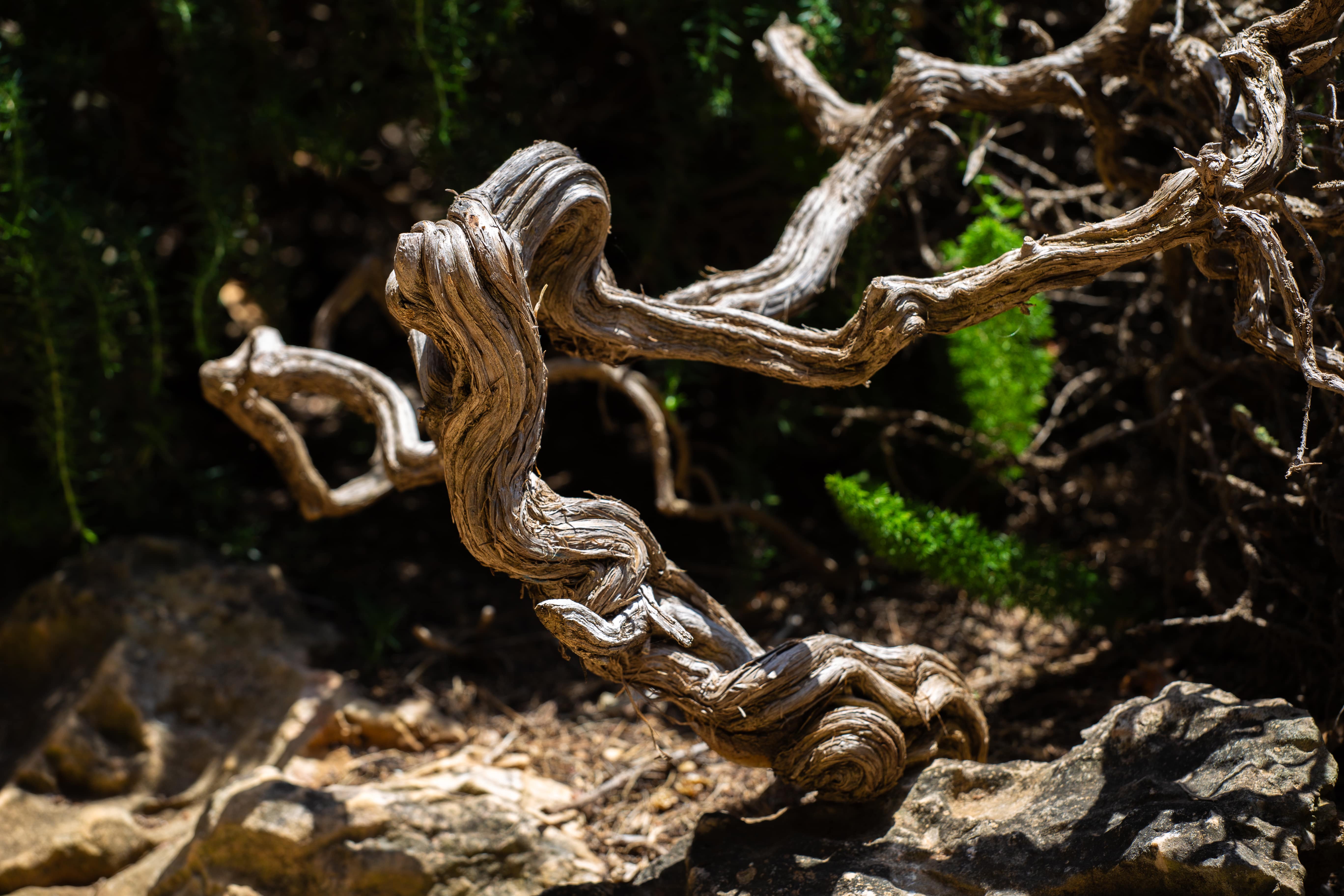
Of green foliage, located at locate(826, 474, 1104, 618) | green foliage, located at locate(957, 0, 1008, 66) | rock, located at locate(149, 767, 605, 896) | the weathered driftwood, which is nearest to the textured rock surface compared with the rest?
rock, located at locate(149, 767, 605, 896)

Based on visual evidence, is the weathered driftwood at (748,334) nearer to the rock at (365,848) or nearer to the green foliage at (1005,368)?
the green foliage at (1005,368)

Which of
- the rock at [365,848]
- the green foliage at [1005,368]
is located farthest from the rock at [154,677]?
the green foliage at [1005,368]

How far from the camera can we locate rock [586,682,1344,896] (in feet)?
5.20

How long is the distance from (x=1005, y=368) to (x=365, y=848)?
6.38 feet

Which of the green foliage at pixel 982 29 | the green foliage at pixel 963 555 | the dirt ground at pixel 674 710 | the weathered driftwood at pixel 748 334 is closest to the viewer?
the weathered driftwood at pixel 748 334

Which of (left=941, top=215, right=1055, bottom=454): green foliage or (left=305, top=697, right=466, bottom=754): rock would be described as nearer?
(left=941, top=215, right=1055, bottom=454): green foliage

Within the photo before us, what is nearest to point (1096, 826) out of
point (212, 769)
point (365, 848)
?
point (365, 848)

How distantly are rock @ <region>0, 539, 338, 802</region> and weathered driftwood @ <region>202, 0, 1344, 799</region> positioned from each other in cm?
97

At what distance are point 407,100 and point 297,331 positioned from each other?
147 centimetres

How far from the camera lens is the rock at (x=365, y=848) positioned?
83.2 inches

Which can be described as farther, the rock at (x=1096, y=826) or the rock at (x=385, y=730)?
the rock at (x=385, y=730)

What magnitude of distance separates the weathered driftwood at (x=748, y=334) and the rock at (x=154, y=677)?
3.19ft

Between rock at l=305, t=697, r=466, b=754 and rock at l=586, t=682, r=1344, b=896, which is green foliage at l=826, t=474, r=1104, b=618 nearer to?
rock at l=586, t=682, r=1344, b=896

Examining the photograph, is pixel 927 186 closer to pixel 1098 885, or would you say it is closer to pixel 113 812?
pixel 1098 885
